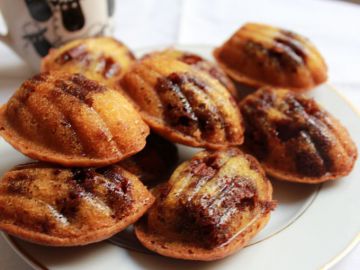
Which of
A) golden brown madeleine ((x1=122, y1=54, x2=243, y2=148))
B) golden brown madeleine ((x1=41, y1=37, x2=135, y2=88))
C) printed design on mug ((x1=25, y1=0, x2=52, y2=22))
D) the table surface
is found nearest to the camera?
golden brown madeleine ((x1=122, y1=54, x2=243, y2=148))

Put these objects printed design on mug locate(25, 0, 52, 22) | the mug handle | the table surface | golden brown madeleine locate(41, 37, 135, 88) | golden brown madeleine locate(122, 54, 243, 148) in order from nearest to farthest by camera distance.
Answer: golden brown madeleine locate(122, 54, 243, 148), golden brown madeleine locate(41, 37, 135, 88), printed design on mug locate(25, 0, 52, 22), the mug handle, the table surface

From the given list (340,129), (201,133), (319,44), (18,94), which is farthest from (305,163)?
(319,44)

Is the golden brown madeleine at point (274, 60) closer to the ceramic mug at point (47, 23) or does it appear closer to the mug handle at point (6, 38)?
the ceramic mug at point (47, 23)

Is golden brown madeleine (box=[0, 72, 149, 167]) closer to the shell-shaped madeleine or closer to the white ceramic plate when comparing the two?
the shell-shaped madeleine

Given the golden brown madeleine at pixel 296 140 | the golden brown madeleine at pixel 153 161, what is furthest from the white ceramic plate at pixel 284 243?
the golden brown madeleine at pixel 153 161

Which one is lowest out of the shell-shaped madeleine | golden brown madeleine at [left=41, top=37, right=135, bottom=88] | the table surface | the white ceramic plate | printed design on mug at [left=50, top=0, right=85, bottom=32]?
the white ceramic plate

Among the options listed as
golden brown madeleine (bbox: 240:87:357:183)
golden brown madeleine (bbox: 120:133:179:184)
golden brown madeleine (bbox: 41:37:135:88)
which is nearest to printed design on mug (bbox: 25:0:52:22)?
golden brown madeleine (bbox: 41:37:135:88)

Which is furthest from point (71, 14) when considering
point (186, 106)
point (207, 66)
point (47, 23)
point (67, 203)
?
point (67, 203)
